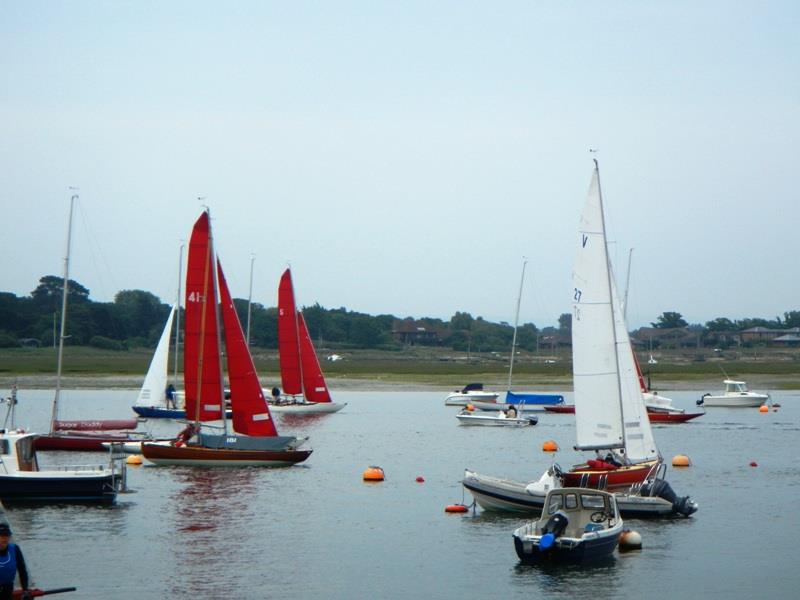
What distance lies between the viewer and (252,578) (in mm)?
30359

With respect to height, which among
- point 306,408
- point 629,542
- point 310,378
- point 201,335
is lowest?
point 629,542

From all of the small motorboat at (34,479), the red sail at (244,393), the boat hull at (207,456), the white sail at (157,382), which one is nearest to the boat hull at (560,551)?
the small motorboat at (34,479)

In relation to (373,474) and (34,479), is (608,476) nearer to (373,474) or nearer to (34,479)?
(373,474)

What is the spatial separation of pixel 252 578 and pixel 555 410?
61288 millimetres

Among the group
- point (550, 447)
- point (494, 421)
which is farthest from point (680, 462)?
point (494, 421)

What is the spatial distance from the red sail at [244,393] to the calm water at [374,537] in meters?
1.81

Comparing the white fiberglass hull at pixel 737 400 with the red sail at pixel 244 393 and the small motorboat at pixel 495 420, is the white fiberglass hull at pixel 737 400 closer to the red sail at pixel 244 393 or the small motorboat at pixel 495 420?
the small motorboat at pixel 495 420

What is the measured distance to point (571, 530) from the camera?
32062mm

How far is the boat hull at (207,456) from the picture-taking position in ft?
161

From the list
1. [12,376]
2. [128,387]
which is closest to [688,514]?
[128,387]

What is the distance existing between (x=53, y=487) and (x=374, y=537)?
10119 millimetres

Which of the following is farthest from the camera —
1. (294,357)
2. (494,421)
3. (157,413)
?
(294,357)

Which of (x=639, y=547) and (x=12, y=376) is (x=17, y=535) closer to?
(x=639, y=547)

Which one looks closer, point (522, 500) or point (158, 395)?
point (522, 500)
